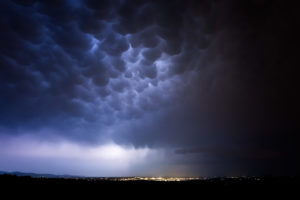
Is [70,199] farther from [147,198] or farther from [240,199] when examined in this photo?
[240,199]

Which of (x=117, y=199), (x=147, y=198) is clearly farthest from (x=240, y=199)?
(x=117, y=199)

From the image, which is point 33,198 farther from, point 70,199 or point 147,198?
point 147,198

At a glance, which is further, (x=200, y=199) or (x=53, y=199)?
(x=200, y=199)

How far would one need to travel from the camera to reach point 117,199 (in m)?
27.5

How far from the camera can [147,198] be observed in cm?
2844

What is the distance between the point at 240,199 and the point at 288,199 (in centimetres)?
746

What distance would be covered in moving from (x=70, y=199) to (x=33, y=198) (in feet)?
15.6

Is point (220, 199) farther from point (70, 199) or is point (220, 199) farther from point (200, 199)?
point (70, 199)

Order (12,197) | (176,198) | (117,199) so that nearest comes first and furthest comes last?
(12,197) → (117,199) → (176,198)

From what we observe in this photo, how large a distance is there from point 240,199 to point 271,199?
15.9ft

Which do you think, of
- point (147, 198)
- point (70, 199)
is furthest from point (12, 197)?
point (147, 198)

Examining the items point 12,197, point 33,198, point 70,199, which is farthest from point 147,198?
point 12,197

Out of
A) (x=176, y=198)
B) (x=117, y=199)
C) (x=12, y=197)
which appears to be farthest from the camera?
(x=176, y=198)

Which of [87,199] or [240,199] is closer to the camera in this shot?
[87,199]
